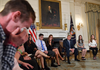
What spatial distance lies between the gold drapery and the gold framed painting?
8.98 feet

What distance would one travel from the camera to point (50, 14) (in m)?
5.61

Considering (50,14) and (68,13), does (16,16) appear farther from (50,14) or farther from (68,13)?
(68,13)

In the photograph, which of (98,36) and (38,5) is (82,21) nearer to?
(98,36)

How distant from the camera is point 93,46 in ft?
14.8

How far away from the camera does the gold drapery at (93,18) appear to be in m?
6.82

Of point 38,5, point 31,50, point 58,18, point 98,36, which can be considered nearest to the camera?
point 31,50

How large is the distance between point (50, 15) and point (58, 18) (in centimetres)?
63

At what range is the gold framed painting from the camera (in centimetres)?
541

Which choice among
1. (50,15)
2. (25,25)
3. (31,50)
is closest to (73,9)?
(50,15)

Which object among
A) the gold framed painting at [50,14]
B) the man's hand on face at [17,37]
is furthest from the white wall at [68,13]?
the man's hand on face at [17,37]

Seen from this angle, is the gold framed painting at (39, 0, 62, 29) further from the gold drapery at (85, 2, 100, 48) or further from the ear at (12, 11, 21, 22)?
the ear at (12, 11, 21, 22)

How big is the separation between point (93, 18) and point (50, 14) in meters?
4.07

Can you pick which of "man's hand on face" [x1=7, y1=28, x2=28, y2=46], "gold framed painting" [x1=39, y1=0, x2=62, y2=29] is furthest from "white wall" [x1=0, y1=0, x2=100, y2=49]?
"man's hand on face" [x1=7, y1=28, x2=28, y2=46]

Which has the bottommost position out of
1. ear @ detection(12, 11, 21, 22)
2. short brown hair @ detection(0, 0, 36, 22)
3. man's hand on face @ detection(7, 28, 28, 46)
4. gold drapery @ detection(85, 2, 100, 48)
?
man's hand on face @ detection(7, 28, 28, 46)
